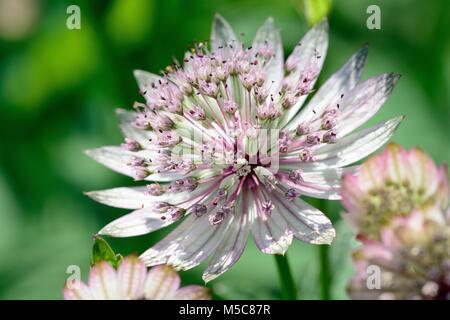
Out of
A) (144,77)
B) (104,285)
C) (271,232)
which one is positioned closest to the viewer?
(104,285)

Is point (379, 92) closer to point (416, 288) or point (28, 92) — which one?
point (416, 288)

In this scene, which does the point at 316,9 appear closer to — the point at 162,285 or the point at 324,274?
the point at 324,274

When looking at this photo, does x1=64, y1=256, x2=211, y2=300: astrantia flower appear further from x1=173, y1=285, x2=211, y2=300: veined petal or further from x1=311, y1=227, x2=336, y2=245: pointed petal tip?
x1=311, y1=227, x2=336, y2=245: pointed petal tip

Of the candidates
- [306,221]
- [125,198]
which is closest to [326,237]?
[306,221]

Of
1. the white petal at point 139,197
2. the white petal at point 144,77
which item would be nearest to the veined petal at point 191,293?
the white petal at point 139,197

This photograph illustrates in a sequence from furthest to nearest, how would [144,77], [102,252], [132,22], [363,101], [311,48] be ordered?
[132,22] → [144,77] → [311,48] → [363,101] → [102,252]

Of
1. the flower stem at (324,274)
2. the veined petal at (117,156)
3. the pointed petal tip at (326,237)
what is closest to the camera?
the pointed petal tip at (326,237)

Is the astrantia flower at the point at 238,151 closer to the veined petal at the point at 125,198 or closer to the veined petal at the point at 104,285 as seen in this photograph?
the veined petal at the point at 125,198
